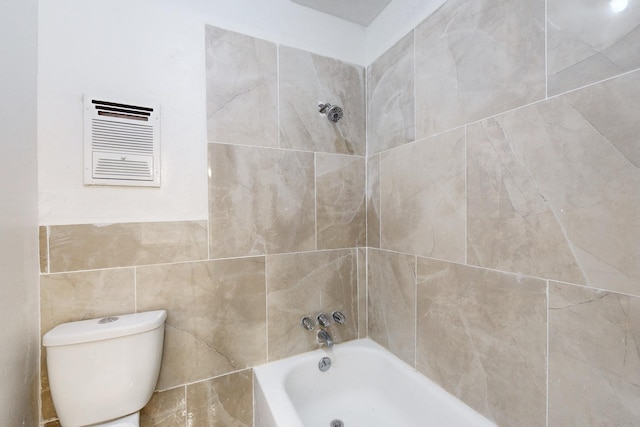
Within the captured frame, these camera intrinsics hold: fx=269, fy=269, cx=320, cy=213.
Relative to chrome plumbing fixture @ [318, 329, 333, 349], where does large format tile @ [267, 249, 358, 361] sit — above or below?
above

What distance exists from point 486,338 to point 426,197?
607 mm

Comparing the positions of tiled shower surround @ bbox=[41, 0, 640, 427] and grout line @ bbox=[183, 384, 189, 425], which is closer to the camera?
tiled shower surround @ bbox=[41, 0, 640, 427]

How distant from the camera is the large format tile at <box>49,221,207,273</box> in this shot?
1046mm

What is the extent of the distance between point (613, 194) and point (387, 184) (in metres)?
0.88

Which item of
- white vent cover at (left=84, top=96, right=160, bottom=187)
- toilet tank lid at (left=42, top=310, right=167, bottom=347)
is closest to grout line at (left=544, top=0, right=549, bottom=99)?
white vent cover at (left=84, top=96, right=160, bottom=187)

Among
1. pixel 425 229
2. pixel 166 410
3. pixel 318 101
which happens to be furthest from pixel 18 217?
pixel 425 229

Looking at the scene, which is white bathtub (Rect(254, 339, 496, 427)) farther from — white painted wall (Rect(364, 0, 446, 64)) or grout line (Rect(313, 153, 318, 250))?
white painted wall (Rect(364, 0, 446, 64))

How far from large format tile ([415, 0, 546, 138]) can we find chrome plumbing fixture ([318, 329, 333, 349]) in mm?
1148

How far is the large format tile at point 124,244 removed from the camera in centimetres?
105

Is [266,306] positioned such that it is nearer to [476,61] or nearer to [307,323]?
[307,323]

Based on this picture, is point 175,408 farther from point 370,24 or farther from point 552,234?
point 370,24

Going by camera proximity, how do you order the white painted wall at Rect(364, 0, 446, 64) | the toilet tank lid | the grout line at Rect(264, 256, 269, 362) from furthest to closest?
1. the grout line at Rect(264, 256, 269, 362)
2. the white painted wall at Rect(364, 0, 446, 64)
3. the toilet tank lid

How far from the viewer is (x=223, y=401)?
4.21ft

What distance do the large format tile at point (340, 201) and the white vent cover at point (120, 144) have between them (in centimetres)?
79
